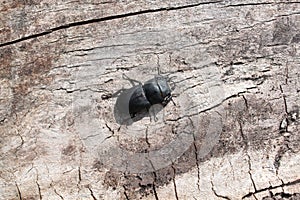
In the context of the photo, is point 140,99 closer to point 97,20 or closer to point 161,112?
point 161,112

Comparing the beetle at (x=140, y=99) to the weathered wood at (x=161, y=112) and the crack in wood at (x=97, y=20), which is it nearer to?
the weathered wood at (x=161, y=112)

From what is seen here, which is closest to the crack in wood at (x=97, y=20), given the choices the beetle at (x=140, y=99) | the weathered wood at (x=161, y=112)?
the weathered wood at (x=161, y=112)

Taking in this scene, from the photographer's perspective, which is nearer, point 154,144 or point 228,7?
point 154,144

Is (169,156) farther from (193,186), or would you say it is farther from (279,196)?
(279,196)

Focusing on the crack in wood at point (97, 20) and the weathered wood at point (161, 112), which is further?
the crack in wood at point (97, 20)

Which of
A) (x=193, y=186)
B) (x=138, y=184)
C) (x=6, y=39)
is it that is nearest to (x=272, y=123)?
(x=193, y=186)

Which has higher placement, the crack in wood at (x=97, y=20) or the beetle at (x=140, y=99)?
the crack in wood at (x=97, y=20)

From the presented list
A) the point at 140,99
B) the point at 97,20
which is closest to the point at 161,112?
the point at 140,99
